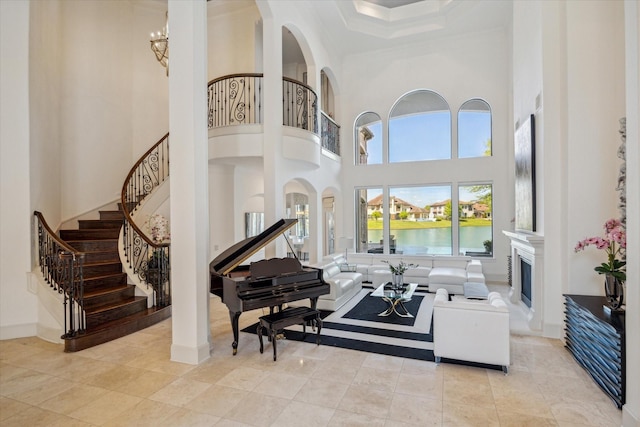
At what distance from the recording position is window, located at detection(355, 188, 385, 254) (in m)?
9.75

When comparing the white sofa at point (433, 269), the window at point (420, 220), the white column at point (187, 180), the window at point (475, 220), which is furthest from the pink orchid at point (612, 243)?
the window at point (420, 220)

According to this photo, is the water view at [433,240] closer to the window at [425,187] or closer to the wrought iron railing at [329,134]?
the window at [425,187]

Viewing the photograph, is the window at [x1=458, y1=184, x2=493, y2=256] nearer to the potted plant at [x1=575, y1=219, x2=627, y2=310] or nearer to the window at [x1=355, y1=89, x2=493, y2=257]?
the window at [x1=355, y1=89, x2=493, y2=257]

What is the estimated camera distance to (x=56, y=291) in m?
4.50

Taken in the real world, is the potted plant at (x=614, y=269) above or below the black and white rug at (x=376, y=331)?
above

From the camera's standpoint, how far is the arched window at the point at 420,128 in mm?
9109

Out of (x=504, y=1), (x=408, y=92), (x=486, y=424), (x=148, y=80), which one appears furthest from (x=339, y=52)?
(x=486, y=424)

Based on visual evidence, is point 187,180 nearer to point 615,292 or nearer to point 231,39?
point 615,292

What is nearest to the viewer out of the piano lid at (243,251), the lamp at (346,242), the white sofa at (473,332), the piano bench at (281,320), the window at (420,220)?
the white sofa at (473,332)

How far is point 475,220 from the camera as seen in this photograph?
8.73 m

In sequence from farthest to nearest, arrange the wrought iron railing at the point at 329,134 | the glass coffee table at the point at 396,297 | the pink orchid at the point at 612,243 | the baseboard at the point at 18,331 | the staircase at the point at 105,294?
the wrought iron railing at the point at 329,134, the glass coffee table at the point at 396,297, the baseboard at the point at 18,331, the staircase at the point at 105,294, the pink orchid at the point at 612,243

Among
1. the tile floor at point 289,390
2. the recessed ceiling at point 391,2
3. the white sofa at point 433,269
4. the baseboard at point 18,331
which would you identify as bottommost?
the tile floor at point 289,390

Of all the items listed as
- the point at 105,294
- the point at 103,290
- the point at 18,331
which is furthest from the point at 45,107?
the point at 18,331

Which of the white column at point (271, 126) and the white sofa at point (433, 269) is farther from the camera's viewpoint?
the white sofa at point (433, 269)
